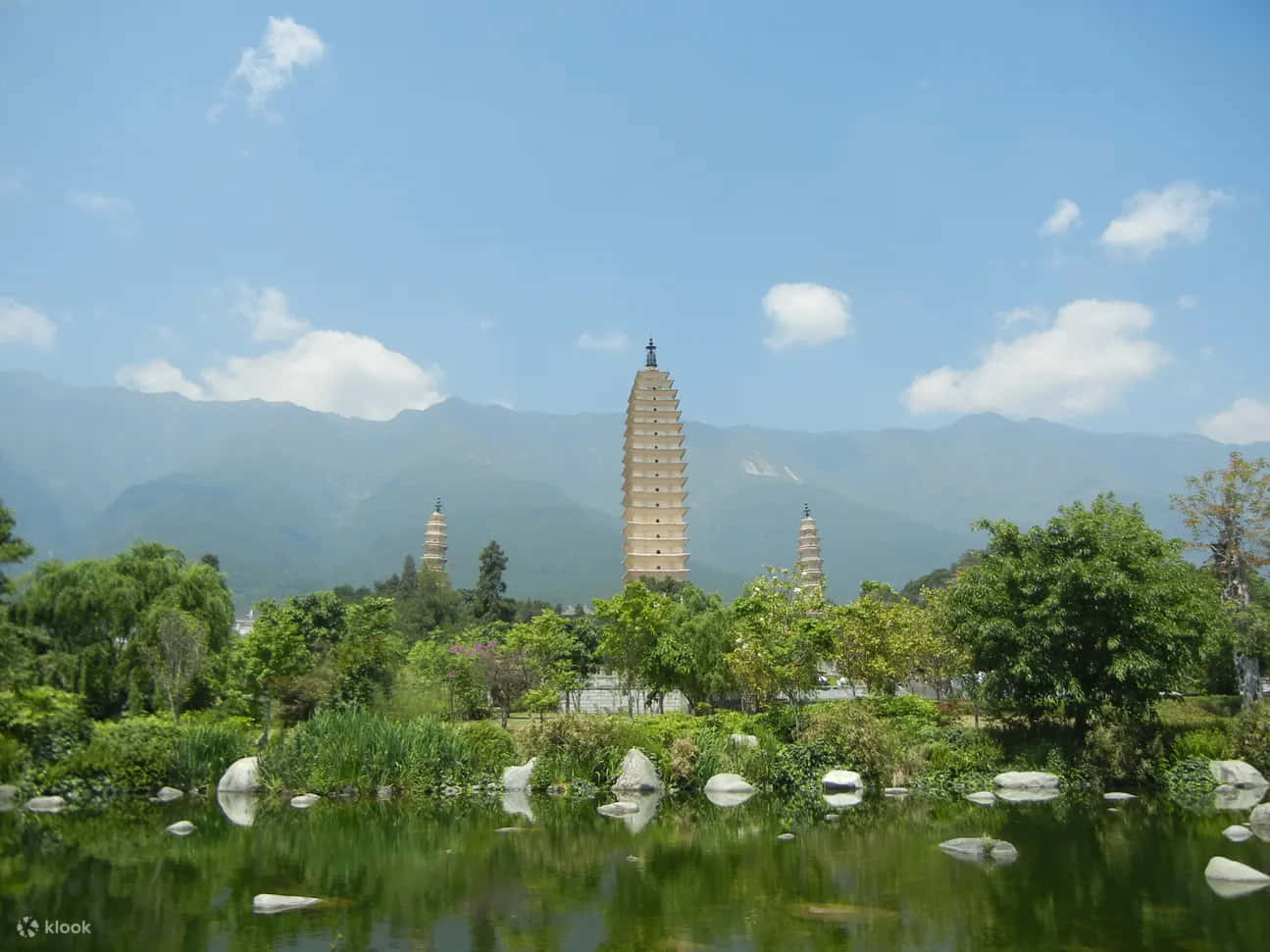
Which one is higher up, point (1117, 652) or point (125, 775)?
point (1117, 652)

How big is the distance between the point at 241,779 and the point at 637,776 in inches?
284

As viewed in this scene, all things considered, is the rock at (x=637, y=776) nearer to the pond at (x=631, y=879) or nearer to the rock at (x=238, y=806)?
the pond at (x=631, y=879)

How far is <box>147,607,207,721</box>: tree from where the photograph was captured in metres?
20.6

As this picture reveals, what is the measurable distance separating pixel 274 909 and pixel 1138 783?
1493 cm

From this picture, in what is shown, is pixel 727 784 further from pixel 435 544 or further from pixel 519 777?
pixel 435 544

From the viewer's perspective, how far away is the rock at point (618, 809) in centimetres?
1592

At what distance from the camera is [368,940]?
29.2 feet

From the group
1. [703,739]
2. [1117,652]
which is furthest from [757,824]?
[1117,652]

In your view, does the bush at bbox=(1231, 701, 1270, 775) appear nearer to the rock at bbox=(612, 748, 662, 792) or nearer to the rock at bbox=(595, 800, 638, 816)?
the rock at bbox=(612, 748, 662, 792)

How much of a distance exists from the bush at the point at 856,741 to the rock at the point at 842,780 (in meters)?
0.52

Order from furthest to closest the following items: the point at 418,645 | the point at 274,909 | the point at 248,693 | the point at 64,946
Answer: the point at 418,645 → the point at 248,693 → the point at 274,909 → the point at 64,946

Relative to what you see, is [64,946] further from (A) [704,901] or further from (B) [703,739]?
(B) [703,739]

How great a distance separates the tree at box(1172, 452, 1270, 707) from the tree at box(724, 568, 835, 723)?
1182 centimetres

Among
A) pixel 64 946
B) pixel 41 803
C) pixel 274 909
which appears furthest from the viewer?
pixel 41 803
